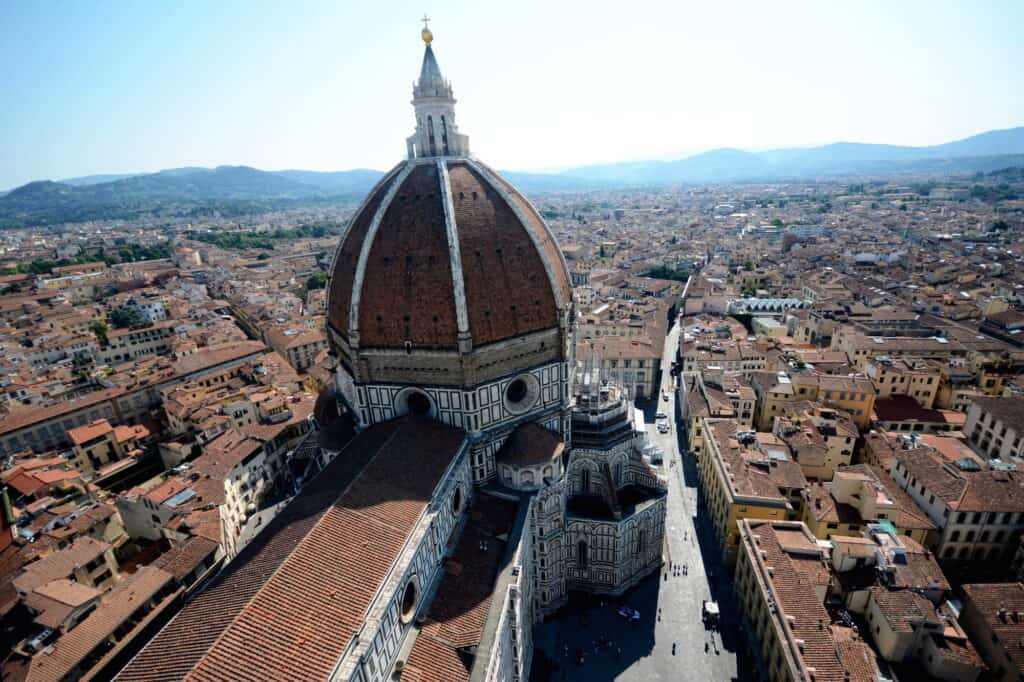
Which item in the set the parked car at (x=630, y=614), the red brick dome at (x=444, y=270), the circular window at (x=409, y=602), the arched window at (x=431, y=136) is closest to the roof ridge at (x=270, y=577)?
the circular window at (x=409, y=602)

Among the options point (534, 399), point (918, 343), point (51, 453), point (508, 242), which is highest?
point (508, 242)

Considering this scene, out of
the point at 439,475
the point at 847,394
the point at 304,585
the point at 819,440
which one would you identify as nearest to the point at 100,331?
the point at 439,475

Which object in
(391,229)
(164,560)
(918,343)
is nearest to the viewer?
(391,229)

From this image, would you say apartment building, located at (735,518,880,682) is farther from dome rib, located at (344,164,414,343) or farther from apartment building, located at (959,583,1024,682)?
dome rib, located at (344,164,414,343)

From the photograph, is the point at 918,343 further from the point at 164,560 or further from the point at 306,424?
the point at 164,560

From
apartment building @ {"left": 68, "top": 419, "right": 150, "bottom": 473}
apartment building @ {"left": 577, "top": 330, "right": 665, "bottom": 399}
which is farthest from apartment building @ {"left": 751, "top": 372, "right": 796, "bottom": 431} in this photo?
apartment building @ {"left": 68, "top": 419, "right": 150, "bottom": 473}

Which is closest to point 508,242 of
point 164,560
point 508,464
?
point 508,464

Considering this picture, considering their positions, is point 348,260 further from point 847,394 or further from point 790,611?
point 847,394
